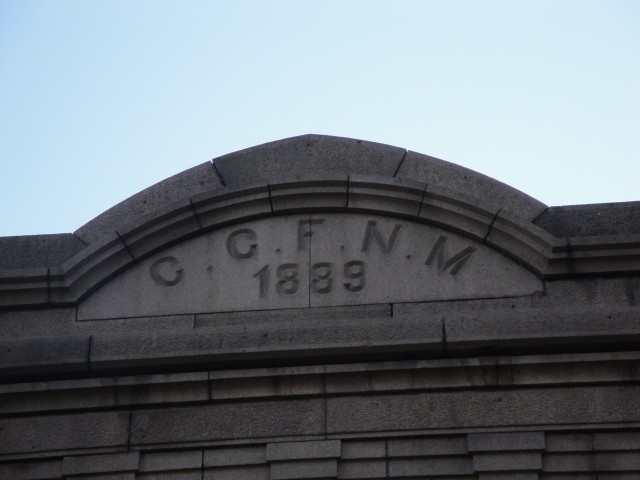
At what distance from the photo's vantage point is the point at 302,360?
12656mm

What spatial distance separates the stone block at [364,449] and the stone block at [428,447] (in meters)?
0.08

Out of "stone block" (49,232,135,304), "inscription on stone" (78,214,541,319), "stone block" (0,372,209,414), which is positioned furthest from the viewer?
"stone block" (49,232,135,304)

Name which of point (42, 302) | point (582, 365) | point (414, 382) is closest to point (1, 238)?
point (42, 302)

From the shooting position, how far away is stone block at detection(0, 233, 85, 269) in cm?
1375

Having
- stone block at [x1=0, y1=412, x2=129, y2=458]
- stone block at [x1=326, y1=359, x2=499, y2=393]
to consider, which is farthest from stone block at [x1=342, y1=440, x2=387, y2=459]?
stone block at [x1=0, y1=412, x2=129, y2=458]

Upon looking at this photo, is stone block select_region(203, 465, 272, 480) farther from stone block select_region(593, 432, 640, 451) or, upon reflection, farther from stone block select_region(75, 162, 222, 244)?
stone block select_region(593, 432, 640, 451)

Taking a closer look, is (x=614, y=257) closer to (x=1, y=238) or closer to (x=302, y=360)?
(x=302, y=360)

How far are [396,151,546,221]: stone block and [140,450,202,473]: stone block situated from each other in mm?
3240

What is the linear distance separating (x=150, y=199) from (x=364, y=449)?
332 centimetres

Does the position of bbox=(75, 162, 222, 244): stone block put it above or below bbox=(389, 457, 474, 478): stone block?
above

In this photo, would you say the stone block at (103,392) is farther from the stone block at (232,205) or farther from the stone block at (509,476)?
the stone block at (509,476)

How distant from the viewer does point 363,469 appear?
12.3 m

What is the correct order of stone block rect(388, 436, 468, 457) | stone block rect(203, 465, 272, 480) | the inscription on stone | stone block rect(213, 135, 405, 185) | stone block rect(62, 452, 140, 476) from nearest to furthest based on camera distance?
stone block rect(388, 436, 468, 457) → stone block rect(203, 465, 272, 480) → stone block rect(62, 452, 140, 476) → the inscription on stone → stone block rect(213, 135, 405, 185)

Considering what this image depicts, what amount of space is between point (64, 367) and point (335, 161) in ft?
10.5
